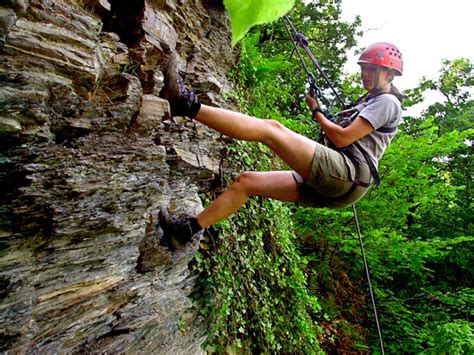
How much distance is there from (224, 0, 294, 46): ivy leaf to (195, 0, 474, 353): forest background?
2985mm

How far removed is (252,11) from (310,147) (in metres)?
1.95

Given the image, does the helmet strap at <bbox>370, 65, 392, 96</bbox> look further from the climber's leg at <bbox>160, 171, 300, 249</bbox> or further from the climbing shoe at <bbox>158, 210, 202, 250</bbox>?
the climbing shoe at <bbox>158, 210, 202, 250</bbox>

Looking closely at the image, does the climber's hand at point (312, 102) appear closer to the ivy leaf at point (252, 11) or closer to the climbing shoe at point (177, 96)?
the climbing shoe at point (177, 96)

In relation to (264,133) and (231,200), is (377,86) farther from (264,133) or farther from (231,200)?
(231,200)

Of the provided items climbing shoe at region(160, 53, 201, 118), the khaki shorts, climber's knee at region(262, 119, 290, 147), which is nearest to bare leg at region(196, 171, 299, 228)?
the khaki shorts

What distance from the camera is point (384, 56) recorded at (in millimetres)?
2996

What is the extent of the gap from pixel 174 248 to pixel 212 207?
476 mm

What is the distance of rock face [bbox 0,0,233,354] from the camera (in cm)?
151

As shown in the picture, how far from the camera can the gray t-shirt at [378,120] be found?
7.95 ft

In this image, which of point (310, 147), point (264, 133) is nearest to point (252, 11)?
point (264, 133)

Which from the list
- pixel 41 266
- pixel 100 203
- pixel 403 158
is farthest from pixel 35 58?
pixel 403 158

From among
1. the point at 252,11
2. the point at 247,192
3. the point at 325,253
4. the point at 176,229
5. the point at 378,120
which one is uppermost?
the point at 378,120

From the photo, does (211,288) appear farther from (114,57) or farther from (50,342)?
(114,57)

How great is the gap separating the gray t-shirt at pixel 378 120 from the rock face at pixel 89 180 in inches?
59.1
